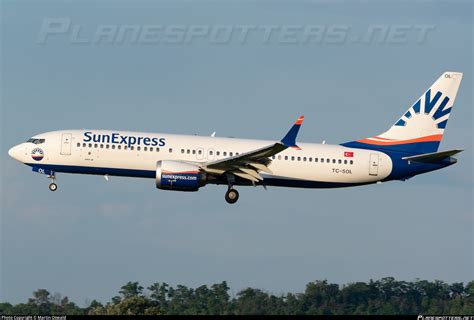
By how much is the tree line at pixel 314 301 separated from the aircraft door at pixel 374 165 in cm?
1787

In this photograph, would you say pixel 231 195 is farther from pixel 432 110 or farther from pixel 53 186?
pixel 432 110

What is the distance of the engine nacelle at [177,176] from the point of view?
7106cm

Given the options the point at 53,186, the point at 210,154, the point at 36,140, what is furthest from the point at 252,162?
the point at 36,140

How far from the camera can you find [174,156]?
7244 cm

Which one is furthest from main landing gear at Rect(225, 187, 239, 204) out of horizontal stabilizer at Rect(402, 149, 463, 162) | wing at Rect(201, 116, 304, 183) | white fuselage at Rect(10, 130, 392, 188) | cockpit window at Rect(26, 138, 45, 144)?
cockpit window at Rect(26, 138, 45, 144)

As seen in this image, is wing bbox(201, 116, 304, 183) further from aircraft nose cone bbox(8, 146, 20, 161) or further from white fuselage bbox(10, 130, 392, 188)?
aircraft nose cone bbox(8, 146, 20, 161)

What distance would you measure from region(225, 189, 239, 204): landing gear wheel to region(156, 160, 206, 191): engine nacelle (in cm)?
293

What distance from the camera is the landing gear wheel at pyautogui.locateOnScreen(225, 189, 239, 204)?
73938 millimetres

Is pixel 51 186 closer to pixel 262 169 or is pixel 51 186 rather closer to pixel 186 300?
pixel 262 169

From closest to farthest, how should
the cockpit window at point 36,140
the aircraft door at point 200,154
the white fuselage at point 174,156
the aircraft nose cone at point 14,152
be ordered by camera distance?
the white fuselage at point 174,156
the aircraft door at point 200,154
the cockpit window at point 36,140
the aircraft nose cone at point 14,152

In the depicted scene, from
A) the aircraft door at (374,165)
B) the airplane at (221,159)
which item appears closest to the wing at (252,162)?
the airplane at (221,159)

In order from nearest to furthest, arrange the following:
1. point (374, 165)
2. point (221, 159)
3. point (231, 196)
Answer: point (221, 159)
point (231, 196)
point (374, 165)

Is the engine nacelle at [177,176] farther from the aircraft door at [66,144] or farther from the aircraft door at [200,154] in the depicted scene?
the aircraft door at [66,144]

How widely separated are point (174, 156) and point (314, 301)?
29733 millimetres
